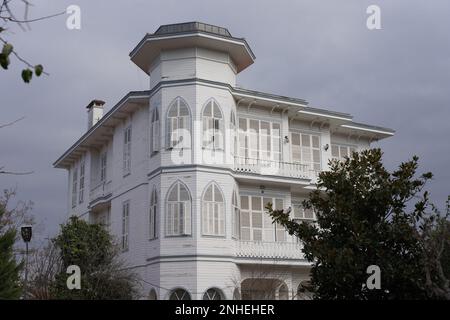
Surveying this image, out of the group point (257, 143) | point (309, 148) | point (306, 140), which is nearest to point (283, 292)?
point (257, 143)

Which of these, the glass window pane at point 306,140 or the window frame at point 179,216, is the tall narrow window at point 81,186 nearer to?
the window frame at point 179,216

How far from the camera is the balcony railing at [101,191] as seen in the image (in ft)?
104

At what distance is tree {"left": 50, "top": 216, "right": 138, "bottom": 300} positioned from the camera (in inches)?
957

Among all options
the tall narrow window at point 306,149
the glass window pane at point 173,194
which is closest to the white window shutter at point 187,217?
the glass window pane at point 173,194

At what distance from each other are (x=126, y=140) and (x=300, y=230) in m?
16.7

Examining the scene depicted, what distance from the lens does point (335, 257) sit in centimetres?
1335

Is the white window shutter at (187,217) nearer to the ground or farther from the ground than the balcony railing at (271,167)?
nearer to the ground

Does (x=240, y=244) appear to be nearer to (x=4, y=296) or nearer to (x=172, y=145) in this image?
(x=172, y=145)

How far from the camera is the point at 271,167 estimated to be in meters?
28.0

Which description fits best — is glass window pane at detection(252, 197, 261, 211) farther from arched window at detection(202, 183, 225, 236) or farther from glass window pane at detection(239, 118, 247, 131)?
glass window pane at detection(239, 118, 247, 131)

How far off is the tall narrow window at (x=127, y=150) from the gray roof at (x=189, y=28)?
532cm

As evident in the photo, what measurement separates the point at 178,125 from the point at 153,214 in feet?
12.6
